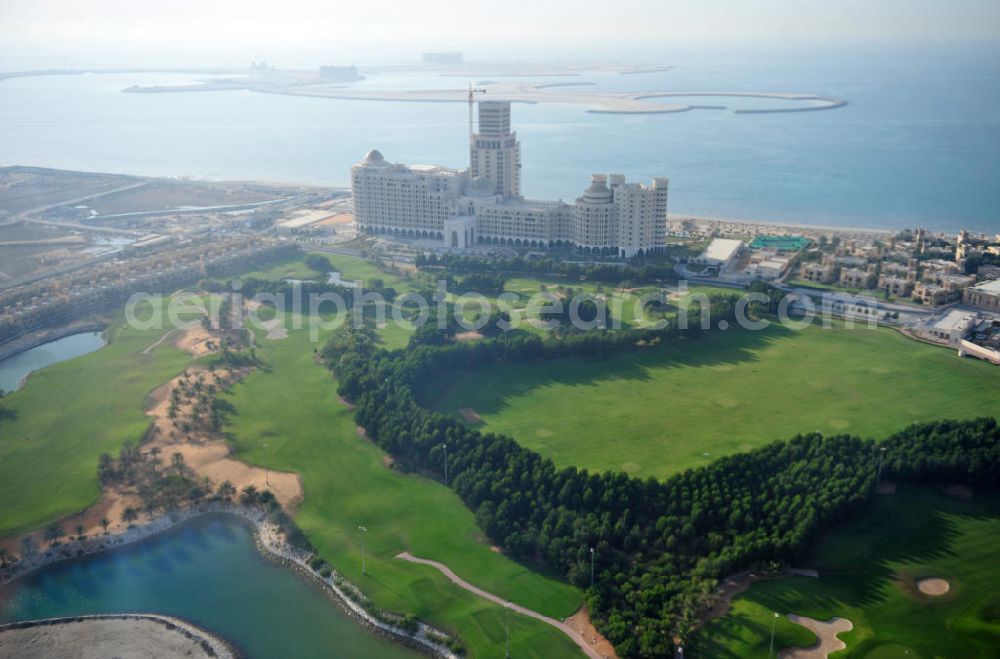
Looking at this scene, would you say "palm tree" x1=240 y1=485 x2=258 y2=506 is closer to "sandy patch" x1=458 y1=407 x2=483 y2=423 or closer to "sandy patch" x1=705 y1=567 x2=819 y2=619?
"sandy patch" x1=458 y1=407 x2=483 y2=423

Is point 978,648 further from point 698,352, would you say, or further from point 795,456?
point 698,352

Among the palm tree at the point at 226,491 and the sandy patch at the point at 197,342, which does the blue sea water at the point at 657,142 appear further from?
the palm tree at the point at 226,491

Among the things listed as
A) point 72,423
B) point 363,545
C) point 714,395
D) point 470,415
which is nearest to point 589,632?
point 363,545

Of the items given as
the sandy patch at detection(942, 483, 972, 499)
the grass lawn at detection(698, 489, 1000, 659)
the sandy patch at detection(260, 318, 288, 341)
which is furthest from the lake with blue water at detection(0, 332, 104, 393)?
the sandy patch at detection(942, 483, 972, 499)

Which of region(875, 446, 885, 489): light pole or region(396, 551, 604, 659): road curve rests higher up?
region(875, 446, 885, 489): light pole

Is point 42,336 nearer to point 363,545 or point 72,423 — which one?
point 72,423
